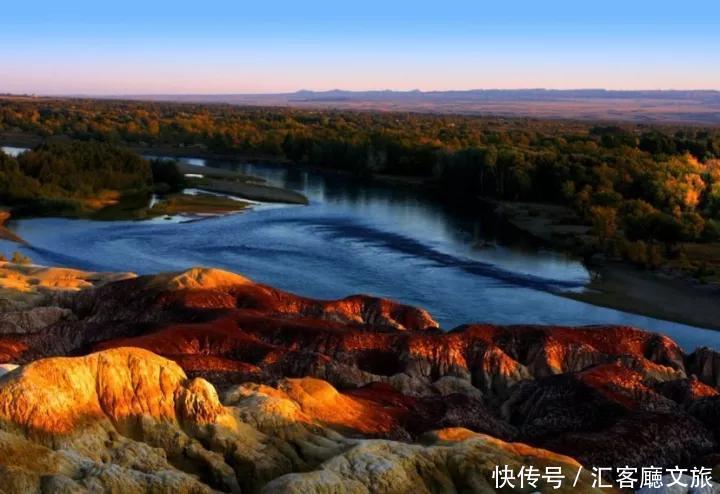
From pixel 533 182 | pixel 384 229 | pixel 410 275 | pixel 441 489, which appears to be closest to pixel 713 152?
pixel 533 182

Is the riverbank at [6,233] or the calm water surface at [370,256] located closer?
the calm water surface at [370,256]

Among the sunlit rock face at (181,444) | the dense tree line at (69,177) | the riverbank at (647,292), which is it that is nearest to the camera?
the sunlit rock face at (181,444)

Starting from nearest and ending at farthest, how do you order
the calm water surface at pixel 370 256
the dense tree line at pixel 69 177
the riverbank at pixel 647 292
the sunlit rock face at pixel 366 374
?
the sunlit rock face at pixel 366 374 → the calm water surface at pixel 370 256 → the riverbank at pixel 647 292 → the dense tree line at pixel 69 177

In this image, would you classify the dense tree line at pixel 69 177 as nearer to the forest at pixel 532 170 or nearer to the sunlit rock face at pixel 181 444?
the forest at pixel 532 170

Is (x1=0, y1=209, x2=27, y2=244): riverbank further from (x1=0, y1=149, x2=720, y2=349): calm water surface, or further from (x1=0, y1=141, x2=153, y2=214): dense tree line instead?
(x1=0, y1=141, x2=153, y2=214): dense tree line

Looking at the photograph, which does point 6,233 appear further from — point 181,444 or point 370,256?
point 181,444

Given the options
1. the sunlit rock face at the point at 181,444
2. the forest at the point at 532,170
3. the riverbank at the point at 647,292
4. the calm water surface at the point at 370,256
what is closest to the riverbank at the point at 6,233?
the calm water surface at the point at 370,256
